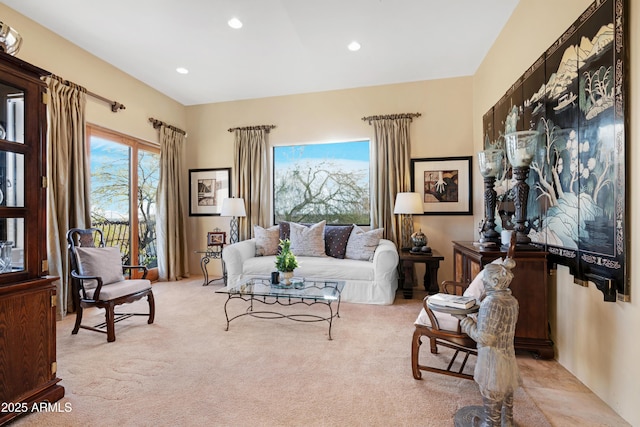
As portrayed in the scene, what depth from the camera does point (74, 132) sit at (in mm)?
3547

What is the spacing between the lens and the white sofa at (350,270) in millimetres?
3736

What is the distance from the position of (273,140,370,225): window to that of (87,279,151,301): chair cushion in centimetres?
253

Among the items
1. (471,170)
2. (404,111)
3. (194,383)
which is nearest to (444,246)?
(471,170)

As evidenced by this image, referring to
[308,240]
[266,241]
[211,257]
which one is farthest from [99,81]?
[308,240]

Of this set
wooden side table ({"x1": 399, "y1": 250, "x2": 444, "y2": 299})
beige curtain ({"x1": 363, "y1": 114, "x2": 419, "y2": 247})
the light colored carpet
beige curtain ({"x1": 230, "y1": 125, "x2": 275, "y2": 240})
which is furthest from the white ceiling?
the light colored carpet

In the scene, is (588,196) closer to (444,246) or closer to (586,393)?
(586,393)

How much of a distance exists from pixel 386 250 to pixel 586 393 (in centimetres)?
213

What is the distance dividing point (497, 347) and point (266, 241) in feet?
11.8

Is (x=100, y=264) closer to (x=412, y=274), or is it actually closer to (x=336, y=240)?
(x=336, y=240)

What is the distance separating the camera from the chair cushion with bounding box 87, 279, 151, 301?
2.70 m

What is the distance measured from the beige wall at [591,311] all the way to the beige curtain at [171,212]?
5.03 metres

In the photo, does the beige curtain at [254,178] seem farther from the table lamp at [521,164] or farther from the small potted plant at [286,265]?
the table lamp at [521,164]

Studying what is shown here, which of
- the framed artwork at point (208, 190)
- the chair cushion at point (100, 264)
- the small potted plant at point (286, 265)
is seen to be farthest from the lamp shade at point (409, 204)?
the chair cushion at point (100, 264)

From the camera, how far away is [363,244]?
4246 mm
